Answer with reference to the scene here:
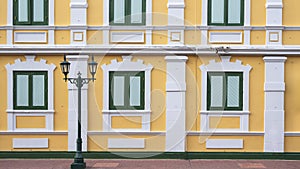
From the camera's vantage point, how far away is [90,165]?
1182 centimetres

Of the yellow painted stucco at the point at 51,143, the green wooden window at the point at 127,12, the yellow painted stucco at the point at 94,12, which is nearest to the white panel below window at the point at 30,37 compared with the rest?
the yellow painted stucco at the point at 94,12

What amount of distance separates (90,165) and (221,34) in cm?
583

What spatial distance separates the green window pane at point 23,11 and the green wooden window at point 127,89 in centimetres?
330

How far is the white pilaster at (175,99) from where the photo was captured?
41.0 feet

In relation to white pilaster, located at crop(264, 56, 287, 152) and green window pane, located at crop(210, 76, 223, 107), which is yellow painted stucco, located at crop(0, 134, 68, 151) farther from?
white pilaster, located at crop(264, 56, 287, 152)

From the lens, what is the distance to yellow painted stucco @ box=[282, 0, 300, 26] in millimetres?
12461

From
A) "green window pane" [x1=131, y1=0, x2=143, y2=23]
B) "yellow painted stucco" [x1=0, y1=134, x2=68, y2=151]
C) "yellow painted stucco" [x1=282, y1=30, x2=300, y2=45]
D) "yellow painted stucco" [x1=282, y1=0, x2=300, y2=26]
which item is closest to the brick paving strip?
"yellow painted stucco" [x1=0, y1=134, x2=68, y2=151]

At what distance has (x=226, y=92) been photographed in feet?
41.3

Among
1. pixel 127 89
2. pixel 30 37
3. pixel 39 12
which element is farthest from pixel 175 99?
pixel 39 12

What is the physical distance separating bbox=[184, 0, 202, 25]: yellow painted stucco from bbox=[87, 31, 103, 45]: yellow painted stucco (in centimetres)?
280

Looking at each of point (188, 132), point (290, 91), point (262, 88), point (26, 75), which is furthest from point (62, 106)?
point (290, 91)

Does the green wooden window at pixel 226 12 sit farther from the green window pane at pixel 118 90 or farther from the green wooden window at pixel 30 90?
the green wooden window at pixel 30 90

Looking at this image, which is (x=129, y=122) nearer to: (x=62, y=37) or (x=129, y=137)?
(x=129, y=137)

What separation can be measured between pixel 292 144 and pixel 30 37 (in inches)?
359
